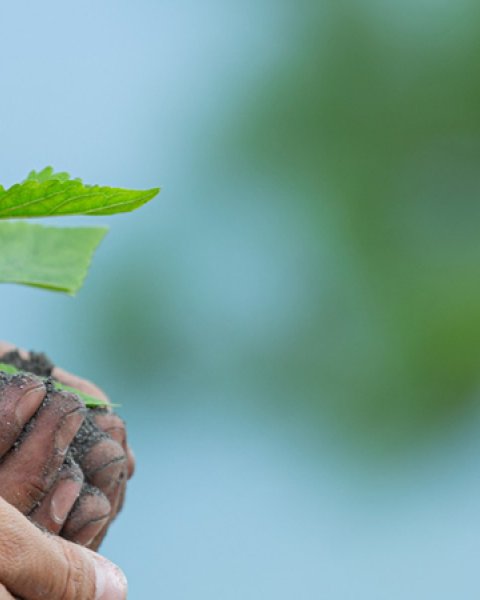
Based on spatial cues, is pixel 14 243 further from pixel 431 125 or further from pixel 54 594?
pixel 431 125

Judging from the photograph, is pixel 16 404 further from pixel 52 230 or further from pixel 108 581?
pixel 52 230

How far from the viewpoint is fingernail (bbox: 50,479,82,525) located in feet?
3.08

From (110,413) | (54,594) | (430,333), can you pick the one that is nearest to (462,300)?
(430,333)

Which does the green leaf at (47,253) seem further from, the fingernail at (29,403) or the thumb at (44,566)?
the thumb at (44,566)

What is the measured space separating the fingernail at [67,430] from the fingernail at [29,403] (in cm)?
3

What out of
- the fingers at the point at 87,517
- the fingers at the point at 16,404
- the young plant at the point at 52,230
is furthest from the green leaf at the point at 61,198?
the fingers at the point at 87,517

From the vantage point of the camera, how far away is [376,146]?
335cm

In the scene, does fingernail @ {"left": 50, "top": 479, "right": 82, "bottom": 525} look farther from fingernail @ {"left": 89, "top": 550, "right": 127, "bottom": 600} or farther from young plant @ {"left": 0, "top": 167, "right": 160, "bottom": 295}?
young plant @ {"left": 0, "top": 167, "right": 160, "bottom": 295}

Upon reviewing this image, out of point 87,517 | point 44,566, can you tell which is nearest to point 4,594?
point 44,566

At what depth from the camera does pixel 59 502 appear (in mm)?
940

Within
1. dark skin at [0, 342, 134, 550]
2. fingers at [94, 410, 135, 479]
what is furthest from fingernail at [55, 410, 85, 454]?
fingers at [94, 410, 135, 479]

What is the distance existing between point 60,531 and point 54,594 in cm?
10

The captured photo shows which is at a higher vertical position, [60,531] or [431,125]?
[431,125]

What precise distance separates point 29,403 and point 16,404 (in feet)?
0.04
